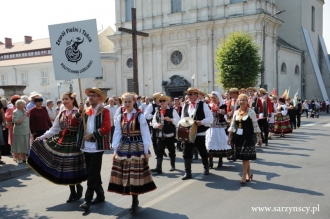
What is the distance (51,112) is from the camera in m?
12.0

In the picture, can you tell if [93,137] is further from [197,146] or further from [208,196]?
[197,146]

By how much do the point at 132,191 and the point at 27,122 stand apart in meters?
5.79

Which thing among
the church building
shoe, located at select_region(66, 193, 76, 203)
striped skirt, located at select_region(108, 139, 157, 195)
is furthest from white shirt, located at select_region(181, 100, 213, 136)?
the church building

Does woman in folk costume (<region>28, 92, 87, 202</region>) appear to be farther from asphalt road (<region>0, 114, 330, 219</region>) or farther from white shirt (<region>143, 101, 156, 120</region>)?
white shirt (<region>143, 101, 156, 120</region>)

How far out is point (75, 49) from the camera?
237 inches

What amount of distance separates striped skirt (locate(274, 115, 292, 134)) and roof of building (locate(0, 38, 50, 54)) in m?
39.7

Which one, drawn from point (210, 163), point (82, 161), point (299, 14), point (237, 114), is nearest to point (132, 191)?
point (82, 161)

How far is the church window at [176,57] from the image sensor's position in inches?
1414

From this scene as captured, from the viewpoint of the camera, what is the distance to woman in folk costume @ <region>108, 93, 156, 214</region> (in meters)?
5.47

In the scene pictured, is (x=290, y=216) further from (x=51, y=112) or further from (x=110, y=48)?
(x=110, y=48)

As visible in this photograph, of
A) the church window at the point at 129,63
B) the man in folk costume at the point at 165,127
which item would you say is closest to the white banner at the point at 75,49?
the man in folk costume at the point at 165,127

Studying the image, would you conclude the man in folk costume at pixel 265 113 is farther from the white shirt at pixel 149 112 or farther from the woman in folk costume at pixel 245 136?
Result: the woman in folk costume at pixel 245 136

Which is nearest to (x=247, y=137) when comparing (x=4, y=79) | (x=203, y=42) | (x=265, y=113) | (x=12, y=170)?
(x=265, y=113)

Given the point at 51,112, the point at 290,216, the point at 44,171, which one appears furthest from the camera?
the point at 51,112
